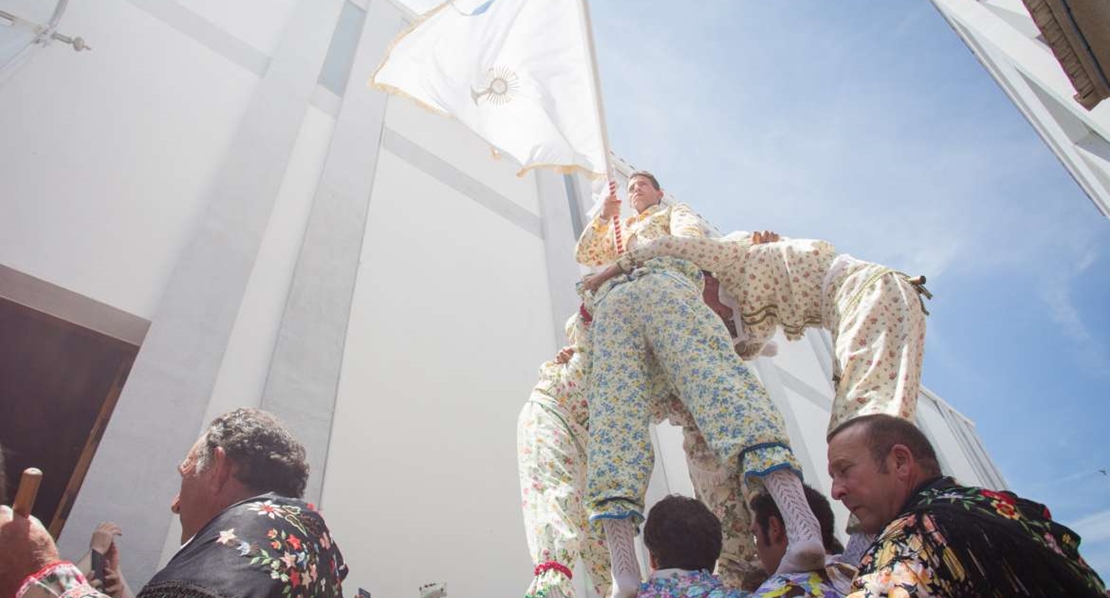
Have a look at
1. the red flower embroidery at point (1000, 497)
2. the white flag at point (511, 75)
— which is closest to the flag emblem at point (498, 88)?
the white flag at point (511, 75)

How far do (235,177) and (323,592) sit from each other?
3.62 m

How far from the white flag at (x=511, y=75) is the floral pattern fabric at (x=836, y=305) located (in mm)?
1292

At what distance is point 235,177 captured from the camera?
4.38 m

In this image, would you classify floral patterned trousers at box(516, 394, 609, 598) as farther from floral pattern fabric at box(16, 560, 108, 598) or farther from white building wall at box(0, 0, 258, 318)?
white building wall at box(0, 0, 258, 318)

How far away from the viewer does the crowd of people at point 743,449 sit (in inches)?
47.2

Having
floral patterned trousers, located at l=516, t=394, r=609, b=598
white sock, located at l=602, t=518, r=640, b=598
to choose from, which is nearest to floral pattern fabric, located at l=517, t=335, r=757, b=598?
floral patterned trousers, located at l=516, t=394, r=609, b=598

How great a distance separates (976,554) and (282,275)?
4.18 m

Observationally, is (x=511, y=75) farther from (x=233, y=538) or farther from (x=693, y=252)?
(x=233, y=538)

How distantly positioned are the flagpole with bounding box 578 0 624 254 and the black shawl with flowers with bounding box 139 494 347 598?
1.86 metres

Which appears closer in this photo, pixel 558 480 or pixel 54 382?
pixel 558 480

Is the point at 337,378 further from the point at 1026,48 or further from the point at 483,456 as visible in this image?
the point at 1026,48

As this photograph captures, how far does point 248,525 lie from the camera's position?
5.20 feet

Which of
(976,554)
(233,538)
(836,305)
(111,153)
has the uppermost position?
(111,153)

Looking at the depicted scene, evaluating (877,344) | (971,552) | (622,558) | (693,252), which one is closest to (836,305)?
(877,344)
